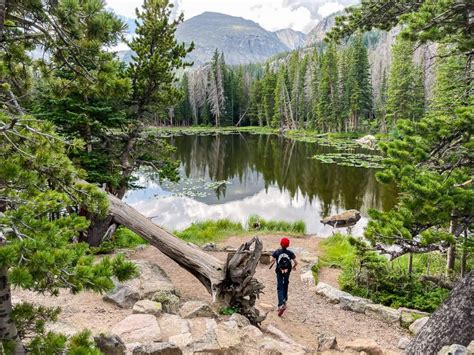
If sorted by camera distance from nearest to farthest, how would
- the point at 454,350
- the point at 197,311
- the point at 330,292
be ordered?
the point at 454,350 < the point at 197,311 < the point at 330,292

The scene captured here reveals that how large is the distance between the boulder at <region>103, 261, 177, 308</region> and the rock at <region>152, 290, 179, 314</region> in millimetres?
273

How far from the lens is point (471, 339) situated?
14.4 feet

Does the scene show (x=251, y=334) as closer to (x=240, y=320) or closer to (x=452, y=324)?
(x=240, y=320)

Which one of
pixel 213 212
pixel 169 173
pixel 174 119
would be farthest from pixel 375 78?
pixel 169 173

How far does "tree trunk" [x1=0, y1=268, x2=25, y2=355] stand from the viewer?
99.0 inches

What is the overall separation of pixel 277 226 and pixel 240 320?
1023 centimetres

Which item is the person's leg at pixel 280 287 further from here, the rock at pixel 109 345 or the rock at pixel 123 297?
the rock at pixel 109 345

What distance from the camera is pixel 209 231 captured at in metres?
15.2

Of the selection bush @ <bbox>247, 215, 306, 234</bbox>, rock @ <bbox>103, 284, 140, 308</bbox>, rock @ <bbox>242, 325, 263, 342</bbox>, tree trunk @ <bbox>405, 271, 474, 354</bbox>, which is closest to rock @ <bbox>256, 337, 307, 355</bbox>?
rock @ <bbox>242, 325, 263, 342</bbox>

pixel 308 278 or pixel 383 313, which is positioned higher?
pixel 383 313

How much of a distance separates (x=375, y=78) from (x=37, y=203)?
9971cm

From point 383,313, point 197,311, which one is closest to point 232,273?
point 197,311

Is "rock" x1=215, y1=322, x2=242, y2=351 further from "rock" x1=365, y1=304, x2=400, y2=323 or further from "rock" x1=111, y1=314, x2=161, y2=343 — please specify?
"rock" x1=365, y1=304, x2=400, y2=323

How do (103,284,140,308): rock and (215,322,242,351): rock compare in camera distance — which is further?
(103,284,140,308): rock
